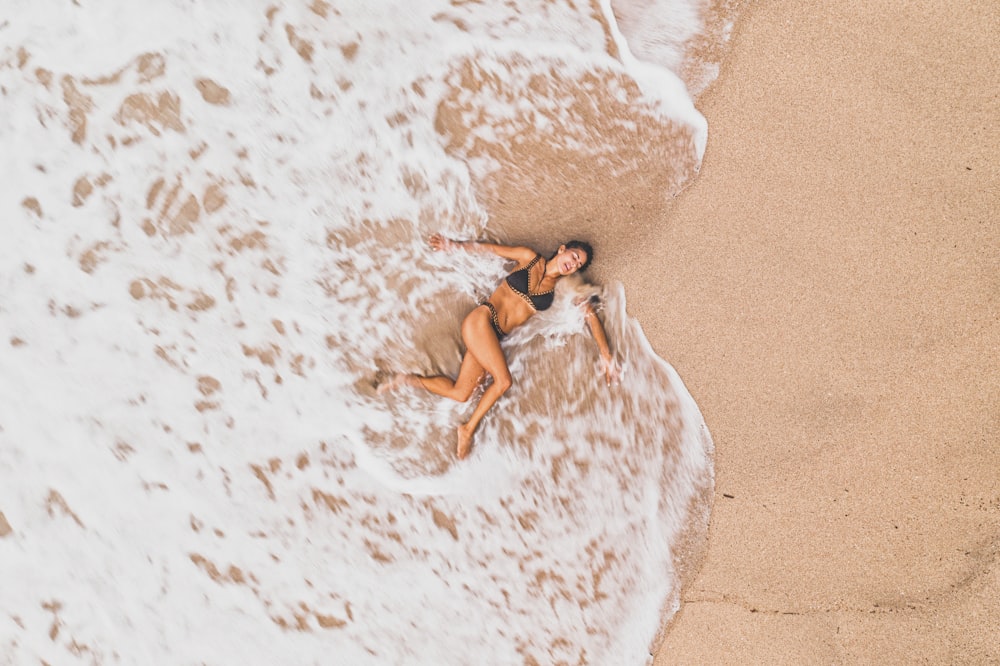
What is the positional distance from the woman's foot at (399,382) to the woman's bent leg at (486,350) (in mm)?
325

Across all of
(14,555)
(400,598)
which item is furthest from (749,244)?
(14,555)

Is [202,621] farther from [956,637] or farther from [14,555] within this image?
[956,637]

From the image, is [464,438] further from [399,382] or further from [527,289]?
[527,289]

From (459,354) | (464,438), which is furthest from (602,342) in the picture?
(464,438)

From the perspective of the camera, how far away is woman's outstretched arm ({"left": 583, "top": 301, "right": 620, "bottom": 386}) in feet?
9.48

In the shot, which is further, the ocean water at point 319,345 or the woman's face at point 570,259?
the ocean water at point 319,345

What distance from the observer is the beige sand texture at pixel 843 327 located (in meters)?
2.78

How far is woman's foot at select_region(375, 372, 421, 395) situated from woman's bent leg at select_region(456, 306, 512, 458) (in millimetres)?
325

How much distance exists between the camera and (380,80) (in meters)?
2.92

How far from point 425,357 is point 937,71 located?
3052 mm

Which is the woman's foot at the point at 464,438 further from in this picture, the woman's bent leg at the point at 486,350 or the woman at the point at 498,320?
the woman's bent leg at the point at 486,350

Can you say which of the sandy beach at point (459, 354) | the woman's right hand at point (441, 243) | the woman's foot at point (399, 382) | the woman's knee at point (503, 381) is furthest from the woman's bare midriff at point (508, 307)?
the woman's foot at point (399, 382)

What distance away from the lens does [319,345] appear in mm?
2971

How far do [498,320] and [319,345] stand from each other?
1000 mm
